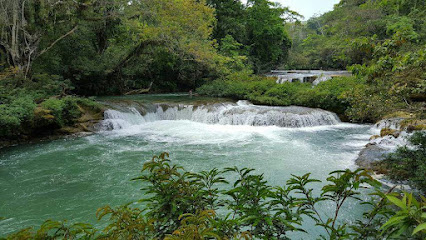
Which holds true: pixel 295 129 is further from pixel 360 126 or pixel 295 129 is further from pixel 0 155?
pixel 0 155

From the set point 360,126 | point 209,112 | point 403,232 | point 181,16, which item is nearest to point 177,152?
point 209,112

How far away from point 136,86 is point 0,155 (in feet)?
40.4

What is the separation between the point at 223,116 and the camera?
1308 cm

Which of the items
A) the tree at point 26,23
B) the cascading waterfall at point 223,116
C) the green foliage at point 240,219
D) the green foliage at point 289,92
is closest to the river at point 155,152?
the cascading waterfall at point 223,116

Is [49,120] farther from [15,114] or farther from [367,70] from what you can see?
[367,70]

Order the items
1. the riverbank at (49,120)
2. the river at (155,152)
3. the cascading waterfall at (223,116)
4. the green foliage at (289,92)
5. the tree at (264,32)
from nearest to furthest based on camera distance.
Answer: the river at (155,152) → the riverbank at (49,120) → the cascading waterfall at (223,116) → the green foliage at (289,92) → the tree at (264,32)

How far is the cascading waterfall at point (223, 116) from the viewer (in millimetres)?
12039

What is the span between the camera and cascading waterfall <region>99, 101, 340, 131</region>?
12.0 m

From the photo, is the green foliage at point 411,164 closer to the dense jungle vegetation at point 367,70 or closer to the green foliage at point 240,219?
the dense jungle vegetation at point 367,70

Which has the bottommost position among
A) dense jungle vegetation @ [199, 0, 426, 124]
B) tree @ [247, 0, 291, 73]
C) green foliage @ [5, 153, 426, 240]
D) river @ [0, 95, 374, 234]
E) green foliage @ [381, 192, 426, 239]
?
river @ [0, 95, 374, 234]

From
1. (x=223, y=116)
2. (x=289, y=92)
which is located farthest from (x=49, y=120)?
(x=289, y=92)

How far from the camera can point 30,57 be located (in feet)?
39.6

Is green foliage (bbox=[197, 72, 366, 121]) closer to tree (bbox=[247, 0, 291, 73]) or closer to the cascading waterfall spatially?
the cascading waterfall

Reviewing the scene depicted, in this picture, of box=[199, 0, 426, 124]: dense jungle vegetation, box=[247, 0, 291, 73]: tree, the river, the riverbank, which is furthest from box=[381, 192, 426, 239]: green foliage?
box=[247, 0, 291, 73]: tree
